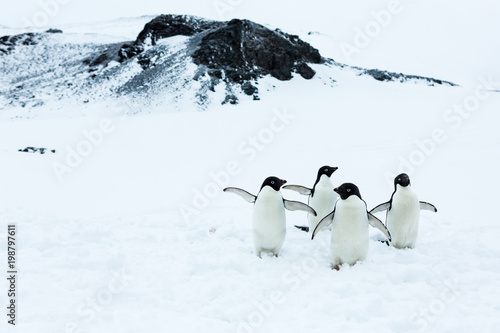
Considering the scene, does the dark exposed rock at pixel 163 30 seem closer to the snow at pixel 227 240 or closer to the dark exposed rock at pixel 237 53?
the dark exposed rock at pixel 237 53

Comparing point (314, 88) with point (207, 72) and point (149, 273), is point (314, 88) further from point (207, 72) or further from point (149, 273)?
point (149, 273)

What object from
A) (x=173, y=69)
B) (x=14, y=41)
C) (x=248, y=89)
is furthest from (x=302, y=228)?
(x=14, y=41)

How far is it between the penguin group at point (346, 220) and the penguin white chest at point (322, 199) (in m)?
0.59

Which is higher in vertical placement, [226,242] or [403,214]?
[403,214]

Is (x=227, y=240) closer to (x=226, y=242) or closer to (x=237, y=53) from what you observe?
→ (x=226, y=242)

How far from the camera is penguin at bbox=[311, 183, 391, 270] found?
4.19m

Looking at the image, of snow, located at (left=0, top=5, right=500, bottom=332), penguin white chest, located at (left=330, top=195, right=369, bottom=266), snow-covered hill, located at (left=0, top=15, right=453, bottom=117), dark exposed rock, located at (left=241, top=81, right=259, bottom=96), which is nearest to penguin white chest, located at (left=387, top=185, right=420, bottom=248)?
snow, located at (left=0, top=5, right=500, bottom=332)

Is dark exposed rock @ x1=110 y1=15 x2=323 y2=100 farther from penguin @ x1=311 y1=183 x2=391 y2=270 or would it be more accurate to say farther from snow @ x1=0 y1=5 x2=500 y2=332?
penguin @ x1=311 y1=183 x2=391 y2=270

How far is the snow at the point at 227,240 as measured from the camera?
3.38 m

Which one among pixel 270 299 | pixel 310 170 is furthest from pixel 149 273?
pixel 310 170

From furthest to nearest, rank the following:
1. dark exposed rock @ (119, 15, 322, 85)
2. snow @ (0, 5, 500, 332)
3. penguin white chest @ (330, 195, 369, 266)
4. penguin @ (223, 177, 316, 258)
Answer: dark exposed rock @ (119, 15, 322, 85), penguin @ (223, 177, 316, 258), penguin white chest @ (330, 195, 369, 266), snow @ (0, 5, 500, 332)

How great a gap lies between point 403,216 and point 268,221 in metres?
1.58

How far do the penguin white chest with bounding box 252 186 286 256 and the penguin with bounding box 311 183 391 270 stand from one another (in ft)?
2.08

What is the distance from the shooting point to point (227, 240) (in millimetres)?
5133
